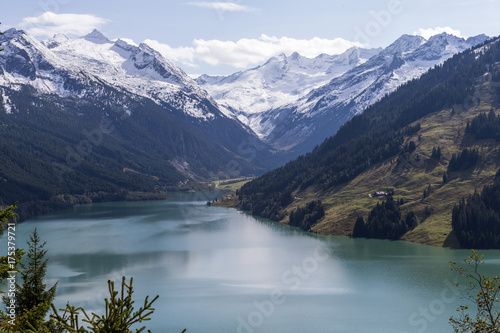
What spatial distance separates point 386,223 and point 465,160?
48.1 m

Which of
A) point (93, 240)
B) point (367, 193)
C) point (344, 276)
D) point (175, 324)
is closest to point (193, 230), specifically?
point (93, 240)

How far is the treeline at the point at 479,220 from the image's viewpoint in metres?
124

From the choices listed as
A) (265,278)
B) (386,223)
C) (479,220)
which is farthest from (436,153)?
(265,278)

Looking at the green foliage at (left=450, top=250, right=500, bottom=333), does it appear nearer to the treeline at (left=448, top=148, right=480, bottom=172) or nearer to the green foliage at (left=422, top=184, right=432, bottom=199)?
the green foliage at (left=422, top=184, right=432, bottom=199)

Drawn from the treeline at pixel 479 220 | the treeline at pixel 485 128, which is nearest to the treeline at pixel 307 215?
the treeline at pixel 479 220

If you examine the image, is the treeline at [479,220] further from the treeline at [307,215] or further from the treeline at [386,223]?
the treeline at [307,215]

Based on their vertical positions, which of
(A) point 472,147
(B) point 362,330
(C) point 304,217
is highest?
(A) point 472,147

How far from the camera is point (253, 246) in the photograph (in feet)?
454

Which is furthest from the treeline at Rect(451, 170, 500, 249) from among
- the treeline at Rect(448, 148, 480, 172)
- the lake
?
the treeline at Rect(448, 148, 480, 172)

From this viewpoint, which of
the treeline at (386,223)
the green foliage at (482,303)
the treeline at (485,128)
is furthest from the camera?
the treeline at (485,128)

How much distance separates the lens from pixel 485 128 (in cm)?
19100

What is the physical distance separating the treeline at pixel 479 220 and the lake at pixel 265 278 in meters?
5.85

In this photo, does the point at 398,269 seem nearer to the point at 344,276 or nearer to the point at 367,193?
the point at 344,276

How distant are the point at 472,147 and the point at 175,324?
15425cm
